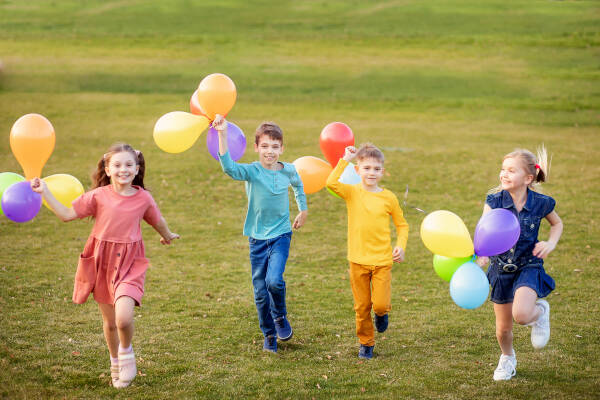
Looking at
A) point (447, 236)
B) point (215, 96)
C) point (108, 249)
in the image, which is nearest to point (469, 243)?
point (447, 236)

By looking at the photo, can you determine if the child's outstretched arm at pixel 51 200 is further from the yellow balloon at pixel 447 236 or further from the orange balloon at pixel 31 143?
the yellow balloon at pixel 447 236

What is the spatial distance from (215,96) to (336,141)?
1.18 m

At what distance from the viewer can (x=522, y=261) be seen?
521cm

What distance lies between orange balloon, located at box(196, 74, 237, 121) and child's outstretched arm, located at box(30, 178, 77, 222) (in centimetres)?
138

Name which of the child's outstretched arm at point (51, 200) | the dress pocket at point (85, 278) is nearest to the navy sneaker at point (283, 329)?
the dress pocket at point (85, 278)

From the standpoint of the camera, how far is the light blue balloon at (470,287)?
4922 mm

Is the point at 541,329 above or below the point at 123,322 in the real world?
below

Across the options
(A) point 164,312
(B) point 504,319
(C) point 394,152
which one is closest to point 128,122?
(C) point 394,152

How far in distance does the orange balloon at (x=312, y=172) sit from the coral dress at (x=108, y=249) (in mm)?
1558

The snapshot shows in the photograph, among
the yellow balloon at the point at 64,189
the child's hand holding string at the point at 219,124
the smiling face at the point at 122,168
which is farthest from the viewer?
the child's hand holding string at the point at 219,124

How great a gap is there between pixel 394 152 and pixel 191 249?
7.06 metres

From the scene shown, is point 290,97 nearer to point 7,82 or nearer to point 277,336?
point 7,82

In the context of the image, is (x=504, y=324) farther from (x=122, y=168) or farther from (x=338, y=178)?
(x=122, y=168)

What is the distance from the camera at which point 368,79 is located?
23.9 meters
